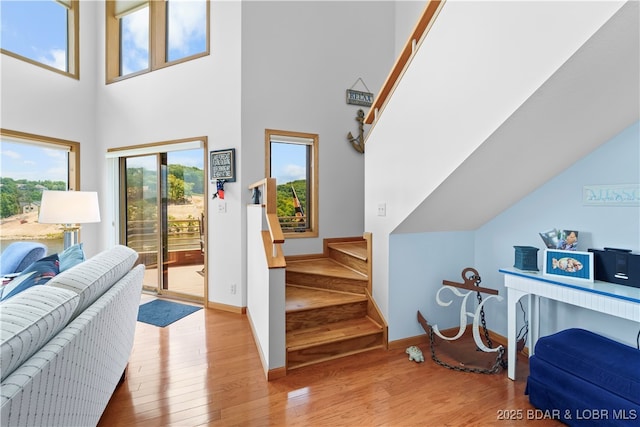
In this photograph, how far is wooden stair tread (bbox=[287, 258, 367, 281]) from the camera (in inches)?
121

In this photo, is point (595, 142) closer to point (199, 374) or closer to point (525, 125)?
point (525, 125)

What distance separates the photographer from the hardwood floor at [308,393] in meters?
1.81

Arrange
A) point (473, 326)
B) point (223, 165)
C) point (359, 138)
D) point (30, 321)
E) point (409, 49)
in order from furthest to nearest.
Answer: point (359, 138) → point (223, 165) → point (473, 326) → point (409, 49) → point (30, 321)

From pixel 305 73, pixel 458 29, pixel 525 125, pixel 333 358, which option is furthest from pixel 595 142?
pixel 305 73

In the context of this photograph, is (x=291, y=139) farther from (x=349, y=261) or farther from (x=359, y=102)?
(x=349, y=261)

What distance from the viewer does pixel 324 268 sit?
11.1 ft

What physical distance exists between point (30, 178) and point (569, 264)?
5774 mm

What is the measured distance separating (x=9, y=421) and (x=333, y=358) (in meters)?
2.04

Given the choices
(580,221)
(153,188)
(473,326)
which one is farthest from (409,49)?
(153,188)

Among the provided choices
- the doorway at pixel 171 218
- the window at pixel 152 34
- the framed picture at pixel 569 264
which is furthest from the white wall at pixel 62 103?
the framed picture at pixel 569 264

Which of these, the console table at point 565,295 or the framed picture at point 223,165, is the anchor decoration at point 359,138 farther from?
the console table at point 565,295

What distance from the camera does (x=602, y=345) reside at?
1750 mm

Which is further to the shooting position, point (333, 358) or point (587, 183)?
point (333, 358)

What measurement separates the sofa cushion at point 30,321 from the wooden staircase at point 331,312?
1.53 meters
